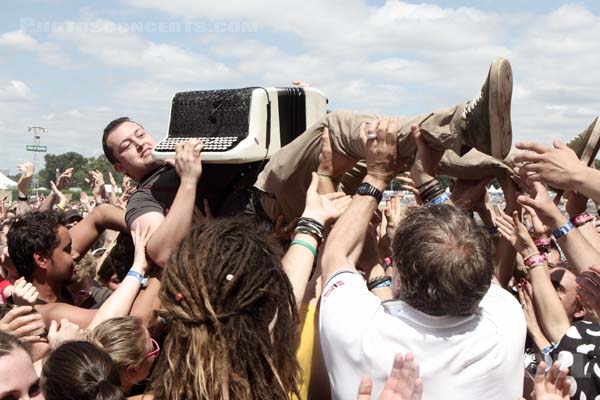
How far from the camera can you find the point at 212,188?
3.78 metres

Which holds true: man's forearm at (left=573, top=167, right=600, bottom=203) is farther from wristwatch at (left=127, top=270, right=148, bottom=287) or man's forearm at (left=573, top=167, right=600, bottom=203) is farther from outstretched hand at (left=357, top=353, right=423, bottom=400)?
wristwatch at (left=127, top=270, right=148, bottom=287)

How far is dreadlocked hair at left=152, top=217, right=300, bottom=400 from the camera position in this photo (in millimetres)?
1463

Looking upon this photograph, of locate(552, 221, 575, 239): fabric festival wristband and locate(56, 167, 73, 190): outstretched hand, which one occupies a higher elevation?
locate(552, 221, 575, 239): fabric festival wristband

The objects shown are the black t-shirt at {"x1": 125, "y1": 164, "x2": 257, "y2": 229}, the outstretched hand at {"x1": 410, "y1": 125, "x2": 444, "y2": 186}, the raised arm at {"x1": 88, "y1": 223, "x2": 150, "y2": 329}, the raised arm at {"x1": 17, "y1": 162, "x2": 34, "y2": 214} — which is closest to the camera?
the raised arm at {"x1": 88, "y1": 223, "x2": 150, "y2": 329}

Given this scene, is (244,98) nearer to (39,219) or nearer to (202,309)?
(39,219)

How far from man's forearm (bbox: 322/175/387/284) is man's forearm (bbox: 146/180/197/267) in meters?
0.93

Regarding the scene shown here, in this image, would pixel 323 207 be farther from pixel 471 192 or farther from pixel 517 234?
pixel 471 192

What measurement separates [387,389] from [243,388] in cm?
34

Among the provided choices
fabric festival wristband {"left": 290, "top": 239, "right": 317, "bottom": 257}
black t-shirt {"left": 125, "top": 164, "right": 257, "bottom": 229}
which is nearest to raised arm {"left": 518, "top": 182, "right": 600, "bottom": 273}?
fabric festival wristband {"left": 290, "top": 239, "right": 317, "bottom": 257}

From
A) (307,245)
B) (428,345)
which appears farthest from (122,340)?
(428,345)

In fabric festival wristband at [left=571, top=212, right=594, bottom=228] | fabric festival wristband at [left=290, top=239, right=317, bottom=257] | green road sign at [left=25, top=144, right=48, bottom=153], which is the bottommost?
green road sign at [left=25, top=144, right=48, bottom=153]

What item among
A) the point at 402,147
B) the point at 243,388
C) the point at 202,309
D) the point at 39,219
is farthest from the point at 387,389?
the point at 39,219

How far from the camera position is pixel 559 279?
332 cm

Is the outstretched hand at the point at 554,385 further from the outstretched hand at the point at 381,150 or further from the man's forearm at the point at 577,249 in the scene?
the outstretched hand at the point at 381,150
